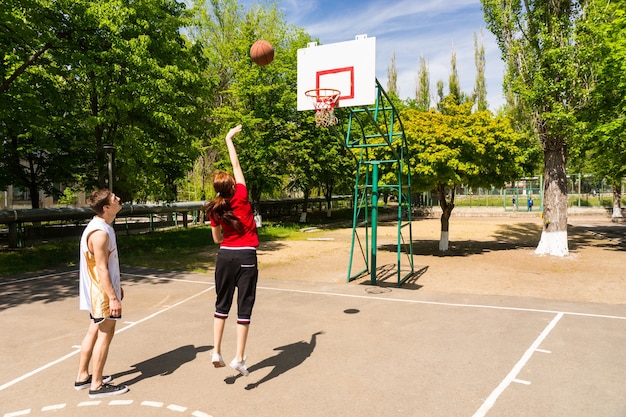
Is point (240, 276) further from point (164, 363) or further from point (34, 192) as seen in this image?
point (34, 192)

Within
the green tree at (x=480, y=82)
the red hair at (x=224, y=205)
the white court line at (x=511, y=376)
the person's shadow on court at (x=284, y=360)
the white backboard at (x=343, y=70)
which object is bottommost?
the white court line at (x=511, y=376)

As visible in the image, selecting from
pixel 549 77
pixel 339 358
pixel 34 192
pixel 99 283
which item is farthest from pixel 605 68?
pixel 34 192

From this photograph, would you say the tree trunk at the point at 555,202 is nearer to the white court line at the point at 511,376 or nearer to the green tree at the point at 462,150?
the green tree at the point at 462,150

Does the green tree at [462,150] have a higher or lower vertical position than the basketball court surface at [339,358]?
higher

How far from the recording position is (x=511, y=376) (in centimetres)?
512

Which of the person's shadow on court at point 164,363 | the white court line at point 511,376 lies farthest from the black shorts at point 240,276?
the white court line at point 511,376

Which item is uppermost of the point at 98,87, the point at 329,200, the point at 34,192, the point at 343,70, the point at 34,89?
the point at 34,89

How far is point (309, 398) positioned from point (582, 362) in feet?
12.1

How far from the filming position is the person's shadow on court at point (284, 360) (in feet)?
16.3

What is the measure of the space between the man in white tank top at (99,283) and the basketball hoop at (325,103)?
5736mm

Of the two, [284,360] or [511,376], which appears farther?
[284,360]

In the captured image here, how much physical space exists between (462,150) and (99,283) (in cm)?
1413

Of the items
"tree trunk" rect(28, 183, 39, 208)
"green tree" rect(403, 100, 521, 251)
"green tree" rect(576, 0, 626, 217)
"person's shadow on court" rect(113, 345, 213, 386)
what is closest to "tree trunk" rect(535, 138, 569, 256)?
"green tree" rect(403, 100, 521, 251)

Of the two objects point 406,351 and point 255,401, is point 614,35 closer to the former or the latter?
point 406,351
